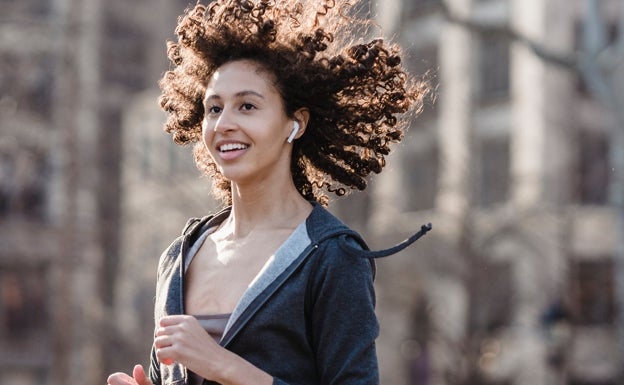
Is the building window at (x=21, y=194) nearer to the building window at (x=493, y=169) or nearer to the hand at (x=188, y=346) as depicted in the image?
the building window at (x=493, y=169)

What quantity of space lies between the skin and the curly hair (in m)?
0.06

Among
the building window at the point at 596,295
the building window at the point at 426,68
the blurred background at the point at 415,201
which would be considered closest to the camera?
the building window at the point at 426,68

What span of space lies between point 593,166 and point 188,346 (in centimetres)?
2981

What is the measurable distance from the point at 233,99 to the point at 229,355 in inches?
26.3

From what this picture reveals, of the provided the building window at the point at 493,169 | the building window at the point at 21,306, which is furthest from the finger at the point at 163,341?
the building window at the point at 21,306

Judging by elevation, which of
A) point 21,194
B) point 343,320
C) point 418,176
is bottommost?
point 343,320

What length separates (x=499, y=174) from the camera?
34.5 meters

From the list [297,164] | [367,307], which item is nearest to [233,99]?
[297,164]

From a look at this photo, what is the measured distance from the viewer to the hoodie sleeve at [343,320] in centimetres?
342

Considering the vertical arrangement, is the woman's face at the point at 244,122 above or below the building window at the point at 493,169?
below

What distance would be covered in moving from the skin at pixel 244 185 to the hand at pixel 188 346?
0.18 m

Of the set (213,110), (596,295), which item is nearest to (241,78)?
(213,110)

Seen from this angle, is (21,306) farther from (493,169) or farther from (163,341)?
(163,341)

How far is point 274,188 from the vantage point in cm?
372
